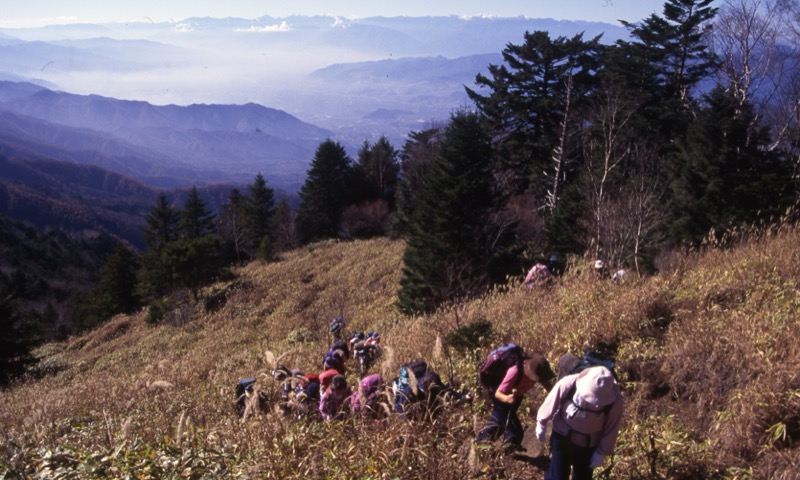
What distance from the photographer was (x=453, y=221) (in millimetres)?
18359

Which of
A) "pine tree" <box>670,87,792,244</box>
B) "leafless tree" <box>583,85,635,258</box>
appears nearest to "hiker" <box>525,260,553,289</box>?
"leafless tree" <box>583,85,635,258</box>

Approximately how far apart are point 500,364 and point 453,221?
46.6 feet

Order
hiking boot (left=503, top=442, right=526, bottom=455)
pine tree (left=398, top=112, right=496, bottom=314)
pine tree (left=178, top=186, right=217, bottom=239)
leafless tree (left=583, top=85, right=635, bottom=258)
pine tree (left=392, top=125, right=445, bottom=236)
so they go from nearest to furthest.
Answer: hiking boot (left=503, top=442, right=526, bottom=455) < leafless tree (left=583, top=85, right=635, bottom=258) < pine tree (left=398, top=112, right=496, bottom=314) < pine tree (left=392, top=125, right=445, bottom=236) < pine tree (left=178, top=186, right=217, bottom=239)

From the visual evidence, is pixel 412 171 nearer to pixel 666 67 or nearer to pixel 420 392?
pixel 666 67

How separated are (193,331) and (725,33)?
2783 cm

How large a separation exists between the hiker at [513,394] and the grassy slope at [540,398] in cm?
20

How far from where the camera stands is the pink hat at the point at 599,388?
3.22 m

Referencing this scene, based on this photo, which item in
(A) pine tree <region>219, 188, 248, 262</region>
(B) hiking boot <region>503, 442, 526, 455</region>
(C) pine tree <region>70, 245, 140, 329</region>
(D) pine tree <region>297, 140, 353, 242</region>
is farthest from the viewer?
(A) pine tree <region>219, 188, 248, 262</region>

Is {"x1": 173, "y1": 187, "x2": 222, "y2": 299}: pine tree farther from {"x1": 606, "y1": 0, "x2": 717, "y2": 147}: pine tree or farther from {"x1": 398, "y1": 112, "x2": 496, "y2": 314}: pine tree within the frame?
{"x1": 606, "y1": 0, "x2": 717, "y2": 147}: pine tree

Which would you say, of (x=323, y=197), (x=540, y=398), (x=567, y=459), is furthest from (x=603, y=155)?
(x=323, y=197)

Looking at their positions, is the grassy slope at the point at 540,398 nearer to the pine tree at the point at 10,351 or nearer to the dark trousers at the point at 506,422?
the dark trousers at the point at 506,422

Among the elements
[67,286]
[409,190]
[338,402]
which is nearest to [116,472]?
[338,402]

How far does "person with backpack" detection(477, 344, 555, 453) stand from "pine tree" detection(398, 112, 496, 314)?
1293 centimetres

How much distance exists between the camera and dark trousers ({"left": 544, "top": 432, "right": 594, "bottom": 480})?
344 cm
